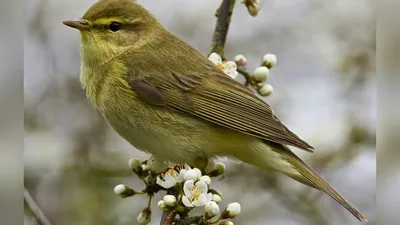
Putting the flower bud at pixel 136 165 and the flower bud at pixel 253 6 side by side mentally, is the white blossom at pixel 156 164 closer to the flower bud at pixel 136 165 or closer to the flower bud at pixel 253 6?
the flower bud at pixel 136 165

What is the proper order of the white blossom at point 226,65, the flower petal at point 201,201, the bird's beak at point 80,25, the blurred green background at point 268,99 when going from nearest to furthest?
1. the flower petal at point 201,201
2. the bird's beak at point 80,25
3. the white blossom at point 226,65
4. the blurred green background at point 268,99

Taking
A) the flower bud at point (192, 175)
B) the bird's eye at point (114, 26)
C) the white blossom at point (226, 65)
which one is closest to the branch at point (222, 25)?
the white blossom at point (226, 65)

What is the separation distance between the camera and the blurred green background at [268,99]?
1.16 m

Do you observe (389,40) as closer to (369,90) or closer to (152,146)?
(369,90)

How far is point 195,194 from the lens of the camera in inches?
30.6

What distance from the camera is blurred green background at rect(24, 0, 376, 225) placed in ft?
3.82

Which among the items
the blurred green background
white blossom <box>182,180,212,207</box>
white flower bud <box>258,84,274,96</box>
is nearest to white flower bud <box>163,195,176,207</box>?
white blossom <box>182,180,212,207</box>

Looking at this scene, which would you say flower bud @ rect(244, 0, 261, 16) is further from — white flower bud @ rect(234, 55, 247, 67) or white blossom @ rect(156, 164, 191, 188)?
white blossom @ rect(156, 164, 191, 188)

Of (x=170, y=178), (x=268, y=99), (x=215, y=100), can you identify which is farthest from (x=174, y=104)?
(x=268, y=99)

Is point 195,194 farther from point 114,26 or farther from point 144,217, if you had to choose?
point 114,26

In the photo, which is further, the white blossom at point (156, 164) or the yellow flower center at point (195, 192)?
the white blossom at point (156, 164)

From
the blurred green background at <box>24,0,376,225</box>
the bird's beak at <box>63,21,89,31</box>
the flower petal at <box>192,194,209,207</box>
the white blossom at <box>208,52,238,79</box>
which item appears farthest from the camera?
the blurred green background at <box>24,0,376,225</box>

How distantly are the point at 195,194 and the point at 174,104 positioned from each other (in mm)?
278

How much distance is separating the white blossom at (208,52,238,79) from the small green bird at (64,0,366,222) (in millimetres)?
11
